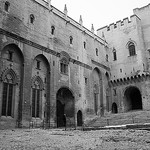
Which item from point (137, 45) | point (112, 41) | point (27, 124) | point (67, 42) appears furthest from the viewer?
point (112, 41)

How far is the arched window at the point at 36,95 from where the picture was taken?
19.5 meters

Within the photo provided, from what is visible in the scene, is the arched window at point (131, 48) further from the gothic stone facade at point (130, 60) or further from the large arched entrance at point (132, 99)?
the large arched entrance at point (132, 99)

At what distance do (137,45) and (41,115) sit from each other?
18786 mm

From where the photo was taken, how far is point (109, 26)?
3525 centimetres

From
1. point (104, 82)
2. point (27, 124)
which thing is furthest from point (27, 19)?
point (104, 82)

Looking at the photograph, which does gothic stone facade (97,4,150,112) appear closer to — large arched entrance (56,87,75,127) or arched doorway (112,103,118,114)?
arched doorway (112,103,118,114)

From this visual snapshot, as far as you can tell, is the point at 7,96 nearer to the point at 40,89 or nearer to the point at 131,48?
the point at 40,89

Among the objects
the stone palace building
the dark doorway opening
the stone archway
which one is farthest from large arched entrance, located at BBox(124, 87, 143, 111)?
the dark doorway opening

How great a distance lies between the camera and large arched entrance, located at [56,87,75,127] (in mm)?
23397

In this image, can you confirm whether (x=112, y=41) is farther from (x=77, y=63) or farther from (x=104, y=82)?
(x=77, y=63)

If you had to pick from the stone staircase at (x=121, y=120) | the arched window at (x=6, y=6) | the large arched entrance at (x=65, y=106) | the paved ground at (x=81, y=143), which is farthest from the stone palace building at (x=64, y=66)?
the paved ground at (x=81, y=143)

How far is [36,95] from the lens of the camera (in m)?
20.0

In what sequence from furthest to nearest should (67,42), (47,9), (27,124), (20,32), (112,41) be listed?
(112,41) → (67,42) → (47,9) → (20,32) → (27,124)

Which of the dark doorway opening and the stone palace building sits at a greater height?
the stone palace building
